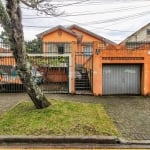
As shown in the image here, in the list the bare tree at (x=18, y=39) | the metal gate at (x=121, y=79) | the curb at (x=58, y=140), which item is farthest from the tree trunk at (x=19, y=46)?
the metal gate at (x=121, y=79)

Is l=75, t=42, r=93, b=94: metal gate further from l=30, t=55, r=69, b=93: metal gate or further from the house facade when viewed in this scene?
l=30, t=55, r=69, b=93: metal gate

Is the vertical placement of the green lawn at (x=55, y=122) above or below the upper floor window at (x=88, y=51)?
below

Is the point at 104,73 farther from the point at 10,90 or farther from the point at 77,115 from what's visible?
the point at 77,115

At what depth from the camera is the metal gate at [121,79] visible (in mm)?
21734

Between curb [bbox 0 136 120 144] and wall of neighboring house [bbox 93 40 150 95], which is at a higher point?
wall of neighboring house [bbox 93 40 150 95]

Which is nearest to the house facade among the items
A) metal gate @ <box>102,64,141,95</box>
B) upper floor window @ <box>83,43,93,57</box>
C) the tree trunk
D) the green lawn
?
metal gate @ <box>102,64,141,95</box>

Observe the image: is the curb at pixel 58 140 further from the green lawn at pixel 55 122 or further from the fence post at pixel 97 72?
the fence post at pixel 97 72

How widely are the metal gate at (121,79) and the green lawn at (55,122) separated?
9.14m

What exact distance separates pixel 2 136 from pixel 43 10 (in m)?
6.04

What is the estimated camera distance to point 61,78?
23172 millimetres

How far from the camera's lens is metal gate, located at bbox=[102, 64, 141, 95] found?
71.3ft

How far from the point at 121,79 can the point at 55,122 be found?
1206cm

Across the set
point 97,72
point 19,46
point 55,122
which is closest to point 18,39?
point 19,46

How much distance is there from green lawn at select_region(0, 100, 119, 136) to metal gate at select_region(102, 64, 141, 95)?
9140 mm
